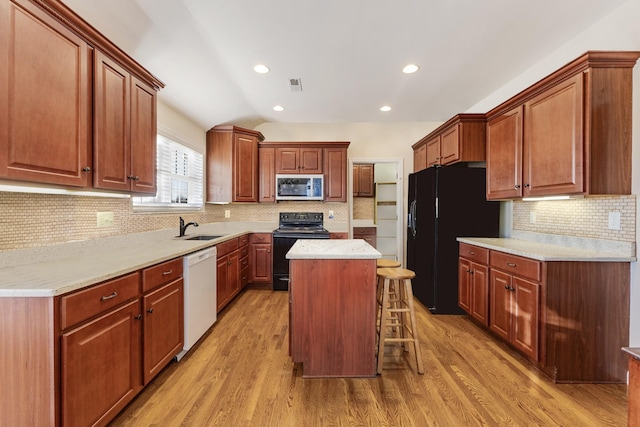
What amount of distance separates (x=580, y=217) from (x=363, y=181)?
12.3ft

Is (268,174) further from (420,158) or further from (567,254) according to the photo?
(567,254)

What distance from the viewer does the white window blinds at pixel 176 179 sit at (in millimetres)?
3066

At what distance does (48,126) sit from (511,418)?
290 cm

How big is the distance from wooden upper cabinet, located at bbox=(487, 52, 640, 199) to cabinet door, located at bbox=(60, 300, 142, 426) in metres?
2.93

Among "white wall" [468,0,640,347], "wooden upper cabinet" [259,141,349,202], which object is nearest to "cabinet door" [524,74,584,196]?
"white wall" [468,0,640,347]

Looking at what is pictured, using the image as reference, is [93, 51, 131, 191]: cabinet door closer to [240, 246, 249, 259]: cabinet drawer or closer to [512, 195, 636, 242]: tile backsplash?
[240, 246, 249, 259]: cabinet drawer

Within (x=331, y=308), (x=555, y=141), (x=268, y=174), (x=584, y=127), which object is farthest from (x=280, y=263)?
(x=584, y=127)

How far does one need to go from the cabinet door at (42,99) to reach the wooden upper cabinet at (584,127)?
3.03 metres

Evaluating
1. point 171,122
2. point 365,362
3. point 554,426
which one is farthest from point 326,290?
point 171,122

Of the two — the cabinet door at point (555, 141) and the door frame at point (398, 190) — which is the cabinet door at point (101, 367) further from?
the door frame at point (398, 190)

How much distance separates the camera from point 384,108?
3.96 m

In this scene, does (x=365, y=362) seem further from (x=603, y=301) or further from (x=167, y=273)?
(x=603, y=301)

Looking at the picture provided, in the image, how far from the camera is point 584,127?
1853mm

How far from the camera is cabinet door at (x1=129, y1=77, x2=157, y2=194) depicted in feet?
6.42
